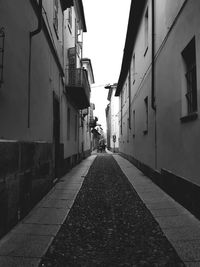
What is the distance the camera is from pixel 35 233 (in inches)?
160

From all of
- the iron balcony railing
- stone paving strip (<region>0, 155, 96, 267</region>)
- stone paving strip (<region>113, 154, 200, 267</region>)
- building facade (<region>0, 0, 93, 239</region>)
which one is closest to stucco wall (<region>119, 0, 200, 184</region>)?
stone paving strip (<region>113, 154, 200, 267</region>)

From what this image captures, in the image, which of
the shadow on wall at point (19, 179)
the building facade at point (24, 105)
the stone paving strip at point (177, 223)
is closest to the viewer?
the stone paving strip at point (177, 223)

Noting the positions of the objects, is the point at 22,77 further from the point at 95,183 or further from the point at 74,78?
the point at 74,78

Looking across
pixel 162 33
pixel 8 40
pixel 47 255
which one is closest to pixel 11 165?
pixel 47 255

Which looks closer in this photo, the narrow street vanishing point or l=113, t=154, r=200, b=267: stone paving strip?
the narrow street vanishing point

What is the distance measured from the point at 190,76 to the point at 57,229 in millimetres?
3444

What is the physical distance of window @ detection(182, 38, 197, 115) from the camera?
17.1 feet

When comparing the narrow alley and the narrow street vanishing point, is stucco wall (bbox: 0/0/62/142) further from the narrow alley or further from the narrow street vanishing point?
the narrow street vanishing point

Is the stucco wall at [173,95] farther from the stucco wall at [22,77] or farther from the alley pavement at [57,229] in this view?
the stucco wall at [22,77]

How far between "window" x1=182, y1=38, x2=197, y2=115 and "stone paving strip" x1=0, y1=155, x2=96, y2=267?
9.42 feet

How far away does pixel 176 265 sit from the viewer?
3006 millimetres

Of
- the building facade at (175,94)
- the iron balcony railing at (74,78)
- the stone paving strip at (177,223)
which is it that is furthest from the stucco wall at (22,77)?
the iron balcony railing at (74,78)

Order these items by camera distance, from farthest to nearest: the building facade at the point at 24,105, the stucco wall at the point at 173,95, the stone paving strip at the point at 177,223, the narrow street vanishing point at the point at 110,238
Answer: the stucco wall at the point at 173,95 → the building facade at the point at 24,105 → the stone paving strip at the point at 177,223 → the narrow street vanishing point at the point at 110,238

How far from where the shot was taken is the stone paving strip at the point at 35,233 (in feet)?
10.4
